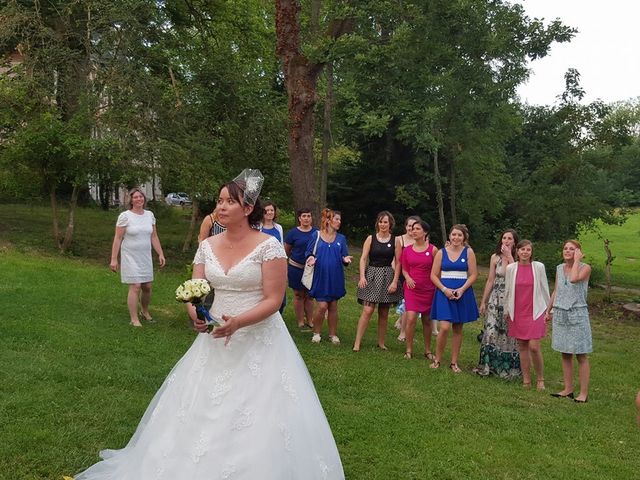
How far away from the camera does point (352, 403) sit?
22.2ft

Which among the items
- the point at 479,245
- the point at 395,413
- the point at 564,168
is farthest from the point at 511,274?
the point at 479,245

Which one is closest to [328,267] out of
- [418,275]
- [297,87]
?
[418,275]

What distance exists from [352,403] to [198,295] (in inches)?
125

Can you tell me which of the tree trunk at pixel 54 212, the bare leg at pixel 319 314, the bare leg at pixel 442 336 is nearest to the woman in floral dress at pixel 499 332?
the bare leg at pixel 442 336

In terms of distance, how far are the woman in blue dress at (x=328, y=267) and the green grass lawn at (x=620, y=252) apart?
1677cm

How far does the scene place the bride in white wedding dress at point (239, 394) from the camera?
12.9 ft

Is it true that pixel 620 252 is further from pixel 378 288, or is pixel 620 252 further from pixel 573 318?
pixel 573 318

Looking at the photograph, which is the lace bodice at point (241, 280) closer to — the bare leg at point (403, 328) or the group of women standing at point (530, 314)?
the group of women standing at point (530, 314)

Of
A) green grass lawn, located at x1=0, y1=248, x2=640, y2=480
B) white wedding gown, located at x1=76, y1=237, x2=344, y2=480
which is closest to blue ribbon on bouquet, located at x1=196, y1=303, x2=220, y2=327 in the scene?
white wedding gown, located at x1=76, y1=237, x2=344, y2=480

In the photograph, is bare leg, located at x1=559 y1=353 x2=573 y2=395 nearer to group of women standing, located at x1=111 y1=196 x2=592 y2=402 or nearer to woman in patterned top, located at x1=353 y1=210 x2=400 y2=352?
group of women standing, located at x1=111 y1=196 x2=592 y2=402

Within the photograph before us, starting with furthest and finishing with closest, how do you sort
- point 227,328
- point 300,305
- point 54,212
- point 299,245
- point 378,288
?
point 54,212 < point 300,305 < point 299,245 < point 378,288 < point 227,328

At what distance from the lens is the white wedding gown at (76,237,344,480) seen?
391cm

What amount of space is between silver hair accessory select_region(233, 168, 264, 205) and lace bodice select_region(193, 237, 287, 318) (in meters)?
0.29

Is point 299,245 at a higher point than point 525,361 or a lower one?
higher
